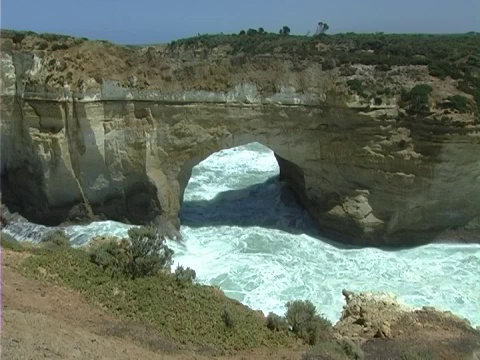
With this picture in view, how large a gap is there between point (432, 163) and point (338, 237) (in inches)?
161

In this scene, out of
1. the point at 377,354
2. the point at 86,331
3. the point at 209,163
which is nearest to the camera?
the point at 86,331

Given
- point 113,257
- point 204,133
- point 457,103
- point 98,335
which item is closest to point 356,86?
point 457,103

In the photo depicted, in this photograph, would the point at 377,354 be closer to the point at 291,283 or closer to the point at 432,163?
the point at 291,283

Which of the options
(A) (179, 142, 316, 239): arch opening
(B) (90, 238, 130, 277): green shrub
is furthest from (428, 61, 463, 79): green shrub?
(B) (90, 238, 130, 277): green shrub

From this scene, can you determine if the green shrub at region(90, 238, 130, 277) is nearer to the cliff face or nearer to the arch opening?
the cliff face

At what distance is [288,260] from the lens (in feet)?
55.6

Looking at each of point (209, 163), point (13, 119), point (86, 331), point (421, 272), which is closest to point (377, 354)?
point (86, 331)

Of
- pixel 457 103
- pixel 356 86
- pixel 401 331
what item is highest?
pixel 356 86

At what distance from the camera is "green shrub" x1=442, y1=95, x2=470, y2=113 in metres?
16.7

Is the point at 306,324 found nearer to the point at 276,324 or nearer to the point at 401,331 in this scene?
the point at 276,324

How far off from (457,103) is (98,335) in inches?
531

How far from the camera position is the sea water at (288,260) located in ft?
48.4

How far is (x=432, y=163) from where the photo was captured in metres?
17.1

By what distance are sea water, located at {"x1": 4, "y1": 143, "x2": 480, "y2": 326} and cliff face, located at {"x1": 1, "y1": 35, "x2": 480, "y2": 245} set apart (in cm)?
98
